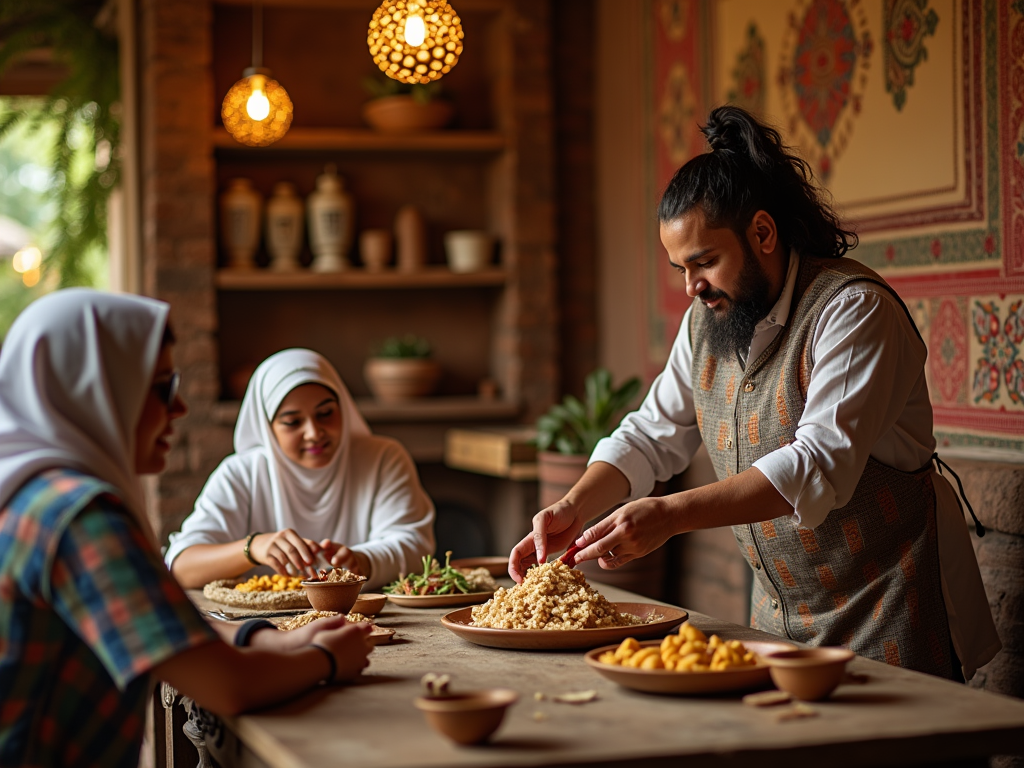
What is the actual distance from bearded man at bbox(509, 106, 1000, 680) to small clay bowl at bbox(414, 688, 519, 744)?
579 millimetres

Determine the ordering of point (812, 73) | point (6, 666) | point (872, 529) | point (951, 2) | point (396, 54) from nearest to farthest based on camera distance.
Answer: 1. point (6, 666)
2. point (872, 529)
3. point (396, 54)
4. point (951, 2)
5. point (812, 73)

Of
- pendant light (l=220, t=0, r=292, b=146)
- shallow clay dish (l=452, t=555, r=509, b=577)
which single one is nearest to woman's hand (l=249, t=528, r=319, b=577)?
shallow clay dish (l=452, t=555, r=509, b=577)

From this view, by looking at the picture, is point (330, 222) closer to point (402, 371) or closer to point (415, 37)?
point (402, 371)

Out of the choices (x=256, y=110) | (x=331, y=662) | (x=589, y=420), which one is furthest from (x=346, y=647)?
(x=589, y=420)

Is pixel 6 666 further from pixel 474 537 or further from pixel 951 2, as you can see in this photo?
pixel 474 537

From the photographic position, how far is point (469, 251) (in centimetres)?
527

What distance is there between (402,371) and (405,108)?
1.22 meters

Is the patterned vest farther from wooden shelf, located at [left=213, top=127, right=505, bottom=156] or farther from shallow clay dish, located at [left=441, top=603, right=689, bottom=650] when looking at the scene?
wooden shelf, located at [left=213, top=127, right=505, bottom=156]

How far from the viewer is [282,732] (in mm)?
1462

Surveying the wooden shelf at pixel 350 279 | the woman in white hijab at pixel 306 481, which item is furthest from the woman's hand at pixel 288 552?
the wooden shelf at pixel 350 279

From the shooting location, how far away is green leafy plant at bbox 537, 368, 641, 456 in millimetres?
4137

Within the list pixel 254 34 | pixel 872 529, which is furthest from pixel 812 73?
pixel 254 34

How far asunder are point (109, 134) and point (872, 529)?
14.2 feet

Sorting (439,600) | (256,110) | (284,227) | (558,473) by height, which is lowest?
(439,600)
